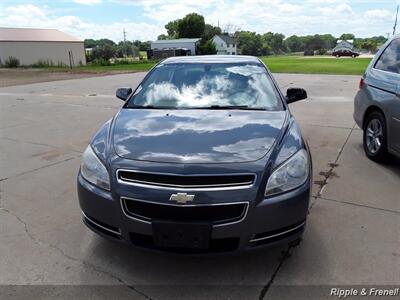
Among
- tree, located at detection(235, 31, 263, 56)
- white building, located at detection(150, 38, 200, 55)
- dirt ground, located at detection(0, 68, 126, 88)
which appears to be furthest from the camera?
tree, located at detection(235, 31, 263, 56)

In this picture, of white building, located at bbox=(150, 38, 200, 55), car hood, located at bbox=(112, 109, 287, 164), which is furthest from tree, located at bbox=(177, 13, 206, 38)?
car hood, located at bbox=(112, 109, 287, 164)

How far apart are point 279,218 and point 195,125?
1.09 metres

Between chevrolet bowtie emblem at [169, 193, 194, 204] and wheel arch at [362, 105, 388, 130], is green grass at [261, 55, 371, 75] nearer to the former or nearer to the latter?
wheel arch at [362, 105, 388, 130]

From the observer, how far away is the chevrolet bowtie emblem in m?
2.40

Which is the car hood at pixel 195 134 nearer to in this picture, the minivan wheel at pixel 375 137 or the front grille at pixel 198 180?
the front grille at pixel 198 180

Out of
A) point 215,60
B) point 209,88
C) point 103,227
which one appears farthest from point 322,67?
point 103,227

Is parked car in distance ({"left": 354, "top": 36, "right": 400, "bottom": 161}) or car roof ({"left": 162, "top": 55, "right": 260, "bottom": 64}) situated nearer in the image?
car roof ({"left": 162, "top": 55, "right": 260, "bottom": 64})

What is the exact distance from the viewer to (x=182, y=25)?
85.6 meters

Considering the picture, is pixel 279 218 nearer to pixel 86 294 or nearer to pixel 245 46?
pixel 86 294

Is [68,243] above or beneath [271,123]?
beneath

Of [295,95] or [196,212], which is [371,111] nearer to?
[295,95]

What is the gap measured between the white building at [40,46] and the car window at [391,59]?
50.2m

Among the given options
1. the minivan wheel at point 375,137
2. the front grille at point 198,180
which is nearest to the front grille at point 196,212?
the front grille at point 198,180

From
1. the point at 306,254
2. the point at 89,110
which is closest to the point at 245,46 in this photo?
the point at 89,110
